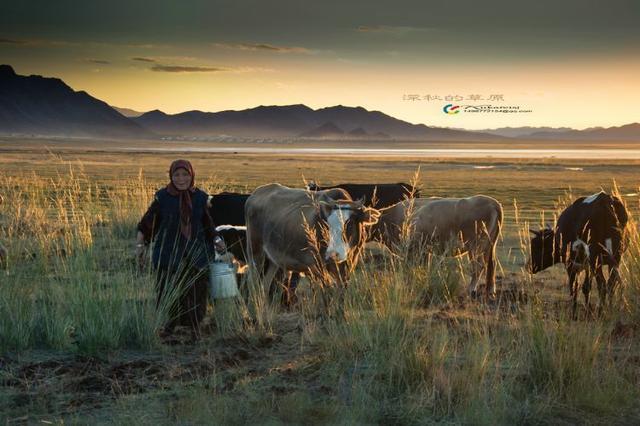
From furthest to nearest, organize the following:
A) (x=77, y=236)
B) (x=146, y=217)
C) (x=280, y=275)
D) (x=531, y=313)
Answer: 1. (x=280, y=275)
2. (x=77, y=236)
3. (x=146, y=217)
4. (x=531, y=313)

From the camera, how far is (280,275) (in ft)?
35.1

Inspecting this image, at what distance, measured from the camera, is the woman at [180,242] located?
8469 mm

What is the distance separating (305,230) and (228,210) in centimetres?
436

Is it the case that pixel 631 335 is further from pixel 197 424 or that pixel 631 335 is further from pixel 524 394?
pixel 197 424

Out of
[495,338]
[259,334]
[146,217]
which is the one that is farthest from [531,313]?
[146,217]

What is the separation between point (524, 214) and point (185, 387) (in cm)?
1886

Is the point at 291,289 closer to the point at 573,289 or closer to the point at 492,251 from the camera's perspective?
the point at 492,251

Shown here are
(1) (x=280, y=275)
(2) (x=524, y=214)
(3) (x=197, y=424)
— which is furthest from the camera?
(2) (x=524, y=214)

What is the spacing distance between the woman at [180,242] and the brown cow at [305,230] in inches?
45.8

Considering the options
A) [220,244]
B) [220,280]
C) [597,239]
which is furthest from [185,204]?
[597,239]

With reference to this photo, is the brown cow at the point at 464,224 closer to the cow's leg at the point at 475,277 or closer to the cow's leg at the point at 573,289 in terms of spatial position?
the cow's leg at the point at 475,277

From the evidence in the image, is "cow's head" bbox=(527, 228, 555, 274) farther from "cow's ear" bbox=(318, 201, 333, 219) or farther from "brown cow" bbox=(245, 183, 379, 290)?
"cow's ear" bbox=(318, 201, 333, 219)

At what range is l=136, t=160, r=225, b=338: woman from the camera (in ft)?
→ 27.8

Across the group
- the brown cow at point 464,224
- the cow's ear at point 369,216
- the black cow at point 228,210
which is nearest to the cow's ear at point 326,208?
the cow's ear at point 369,216
